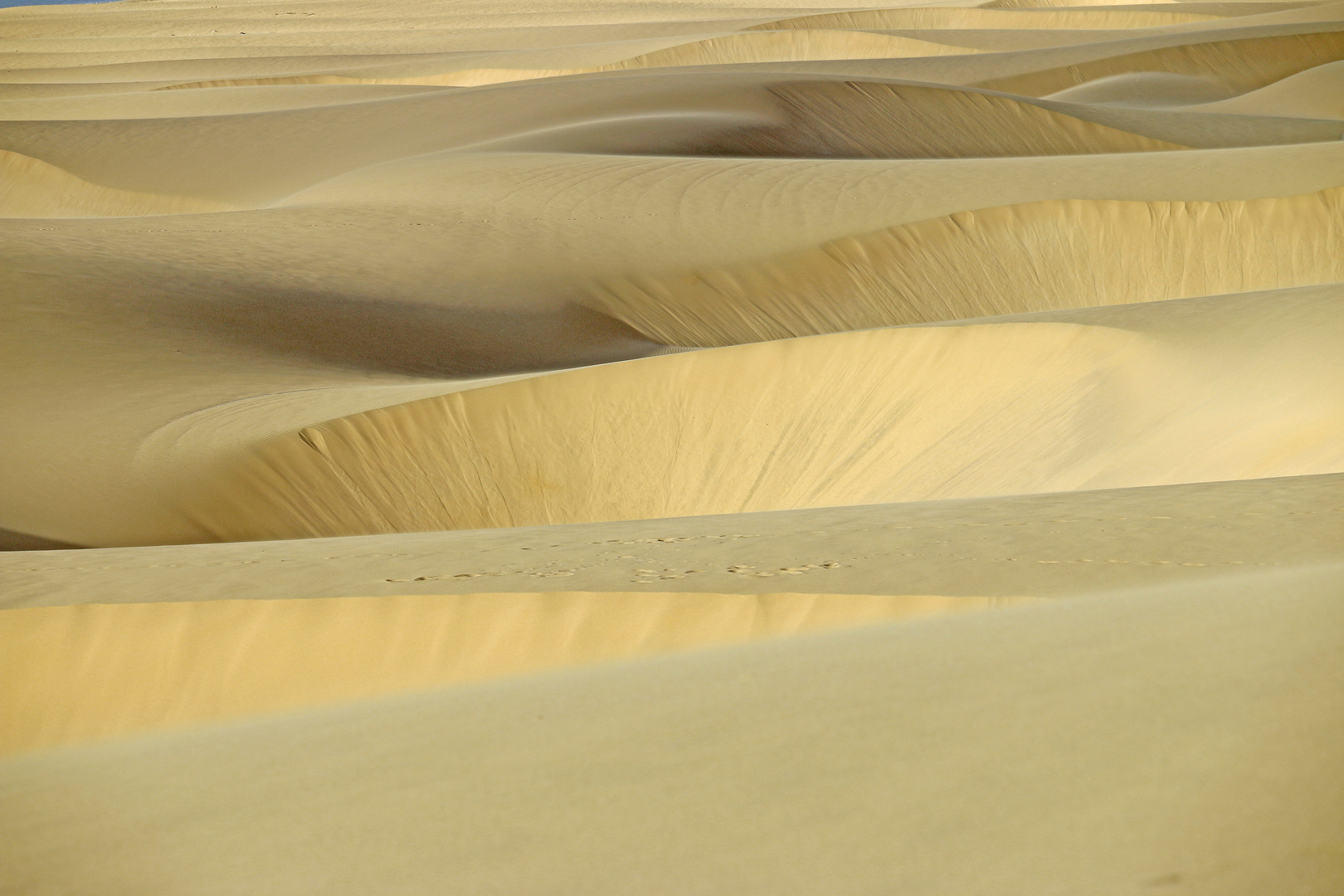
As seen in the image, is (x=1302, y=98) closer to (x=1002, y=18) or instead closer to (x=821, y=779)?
(x=1002, y=18)

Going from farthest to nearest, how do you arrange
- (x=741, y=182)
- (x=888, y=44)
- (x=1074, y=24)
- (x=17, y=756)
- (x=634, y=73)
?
(x=1074, y=24) < (x=888, y=44) < (x=634, y=73) < (x=741, y=182) < (x=17, y=756)

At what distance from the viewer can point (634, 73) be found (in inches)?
631

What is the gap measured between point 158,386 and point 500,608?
397 cm

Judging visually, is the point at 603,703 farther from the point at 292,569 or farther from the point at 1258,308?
the point at 1258,308

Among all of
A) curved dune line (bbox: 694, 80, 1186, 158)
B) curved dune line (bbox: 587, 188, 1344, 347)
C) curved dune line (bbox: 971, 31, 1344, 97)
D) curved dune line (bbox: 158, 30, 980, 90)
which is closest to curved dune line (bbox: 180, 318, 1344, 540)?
curved dune line (bbox: 587, 188, 1344, 347)

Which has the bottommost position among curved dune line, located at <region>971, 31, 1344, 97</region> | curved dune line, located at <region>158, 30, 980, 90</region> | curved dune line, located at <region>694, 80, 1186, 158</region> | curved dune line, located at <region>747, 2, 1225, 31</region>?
curved dune line, located at <region>694, 80, 1186, 158</region>

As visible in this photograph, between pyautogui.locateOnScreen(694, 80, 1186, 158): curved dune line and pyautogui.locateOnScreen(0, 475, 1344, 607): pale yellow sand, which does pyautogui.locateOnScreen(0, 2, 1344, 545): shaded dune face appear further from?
pyautogui.locateOnScreen(0, 475, 1344, 607): pale yellow sand

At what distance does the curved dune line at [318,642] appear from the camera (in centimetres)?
239

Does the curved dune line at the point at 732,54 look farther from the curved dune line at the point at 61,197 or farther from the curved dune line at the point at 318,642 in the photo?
the curved dune line at the point at 318,642

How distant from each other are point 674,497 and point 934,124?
9.48 m

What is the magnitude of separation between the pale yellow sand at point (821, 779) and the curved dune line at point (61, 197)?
12.8m

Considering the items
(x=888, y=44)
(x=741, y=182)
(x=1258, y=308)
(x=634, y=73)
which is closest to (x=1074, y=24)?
(x=888, y=44)

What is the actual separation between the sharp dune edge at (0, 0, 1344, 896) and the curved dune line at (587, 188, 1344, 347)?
0.12ft

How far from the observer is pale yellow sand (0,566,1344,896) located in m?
1.23
